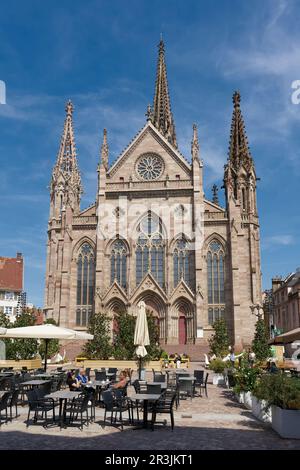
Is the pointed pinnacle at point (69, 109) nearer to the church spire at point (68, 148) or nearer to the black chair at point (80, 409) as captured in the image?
the church spire at point (68, 148)

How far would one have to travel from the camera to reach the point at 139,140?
47.9 metres

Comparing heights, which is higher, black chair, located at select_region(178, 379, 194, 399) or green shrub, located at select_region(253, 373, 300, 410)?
green shrub, located at select_region(253, 373, 300, 410)

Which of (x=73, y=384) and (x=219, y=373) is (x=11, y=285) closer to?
(x=219, y=373)

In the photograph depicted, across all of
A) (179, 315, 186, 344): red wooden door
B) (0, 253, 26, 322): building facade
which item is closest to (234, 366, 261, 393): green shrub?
(179, 315, 186, 344): red wooden door

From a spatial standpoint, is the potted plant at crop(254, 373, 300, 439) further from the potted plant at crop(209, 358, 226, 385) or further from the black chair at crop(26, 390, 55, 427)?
the potted plant at crop(209, 358, 226, 385)

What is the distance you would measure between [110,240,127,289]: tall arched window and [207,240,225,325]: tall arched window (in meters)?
8.45

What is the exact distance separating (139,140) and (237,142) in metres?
11.5

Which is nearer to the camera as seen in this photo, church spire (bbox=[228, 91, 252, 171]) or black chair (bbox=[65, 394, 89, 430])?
black chair (bbox=[65, 394, 89, 430])

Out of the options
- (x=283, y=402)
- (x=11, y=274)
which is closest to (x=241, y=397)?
(x=283, y=402)

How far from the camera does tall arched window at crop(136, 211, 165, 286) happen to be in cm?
4450

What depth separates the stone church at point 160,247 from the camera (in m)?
42.5

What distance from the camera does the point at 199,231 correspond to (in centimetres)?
4422

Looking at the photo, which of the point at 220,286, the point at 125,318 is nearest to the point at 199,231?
the point at 220,286
